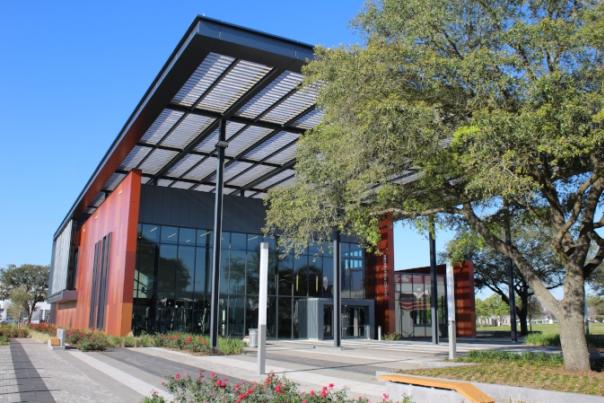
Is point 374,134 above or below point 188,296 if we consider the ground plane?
above

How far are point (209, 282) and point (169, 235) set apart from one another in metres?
3.95

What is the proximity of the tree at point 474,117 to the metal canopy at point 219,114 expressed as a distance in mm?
2959

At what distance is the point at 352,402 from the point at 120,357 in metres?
16.1

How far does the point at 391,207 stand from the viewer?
15.6m

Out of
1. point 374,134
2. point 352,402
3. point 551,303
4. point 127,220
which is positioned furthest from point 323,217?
point 127,220

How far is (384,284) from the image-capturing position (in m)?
40.6

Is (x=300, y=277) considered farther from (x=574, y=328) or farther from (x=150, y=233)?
(x=574, y=328)

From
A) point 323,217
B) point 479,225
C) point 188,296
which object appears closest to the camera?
point 479,225

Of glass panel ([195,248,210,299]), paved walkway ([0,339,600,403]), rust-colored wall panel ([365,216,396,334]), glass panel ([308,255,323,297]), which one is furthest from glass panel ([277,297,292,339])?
paved walkway ([0,339,600,403])

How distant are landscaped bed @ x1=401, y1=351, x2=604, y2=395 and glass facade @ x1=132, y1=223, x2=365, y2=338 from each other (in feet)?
55.5

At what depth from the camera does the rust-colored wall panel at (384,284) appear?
40.1 meters

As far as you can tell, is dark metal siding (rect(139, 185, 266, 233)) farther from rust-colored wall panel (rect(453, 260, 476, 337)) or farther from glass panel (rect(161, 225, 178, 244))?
rust-colored wall panel (rect(453, 260, 476, 337))

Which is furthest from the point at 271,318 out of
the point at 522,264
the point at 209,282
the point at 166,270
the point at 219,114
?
the point at 522,264

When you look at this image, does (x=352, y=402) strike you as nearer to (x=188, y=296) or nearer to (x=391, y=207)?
(x=391, y=207)
